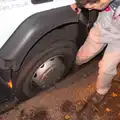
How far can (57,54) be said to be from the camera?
2662mm

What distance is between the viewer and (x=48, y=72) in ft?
8.86

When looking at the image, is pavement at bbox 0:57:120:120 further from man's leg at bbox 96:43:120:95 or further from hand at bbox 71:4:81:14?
hand at bbox 71:4:81:14

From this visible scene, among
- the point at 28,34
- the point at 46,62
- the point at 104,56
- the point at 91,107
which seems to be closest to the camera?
the point at 28,34

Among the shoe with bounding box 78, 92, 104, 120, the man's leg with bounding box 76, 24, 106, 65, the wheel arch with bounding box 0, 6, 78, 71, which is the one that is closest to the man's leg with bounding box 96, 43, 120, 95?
the man's leg with bounding box 76, 24, 106, 65

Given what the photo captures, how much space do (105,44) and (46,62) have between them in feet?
1.93

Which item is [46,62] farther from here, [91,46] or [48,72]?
[91,46]

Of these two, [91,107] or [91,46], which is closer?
[91,46]

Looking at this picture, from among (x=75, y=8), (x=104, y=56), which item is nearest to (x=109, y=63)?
(x=104, y=56)

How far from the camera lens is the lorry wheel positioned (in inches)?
98.8

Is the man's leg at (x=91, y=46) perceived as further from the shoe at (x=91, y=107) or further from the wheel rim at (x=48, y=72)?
the shoe at (x=91, y=107)

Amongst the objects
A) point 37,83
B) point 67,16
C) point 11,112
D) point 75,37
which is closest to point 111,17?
point 67,16

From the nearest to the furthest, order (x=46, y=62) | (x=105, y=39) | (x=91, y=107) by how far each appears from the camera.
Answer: (x=105, y=39)
(x=46, y=62)
(x=91, y=107)

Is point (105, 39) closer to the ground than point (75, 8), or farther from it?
closer to the ground

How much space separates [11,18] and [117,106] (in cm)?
160
